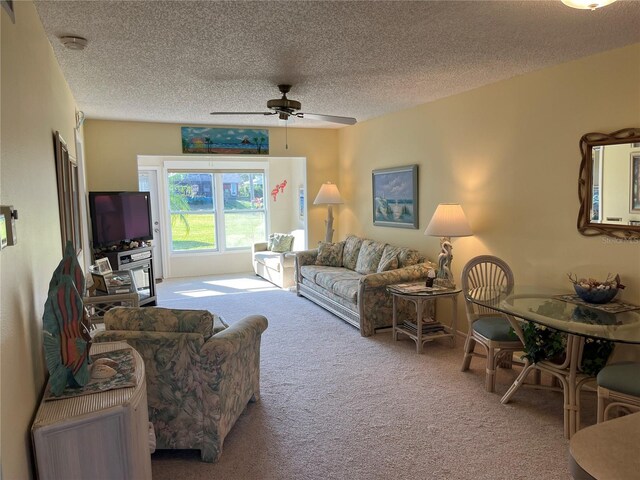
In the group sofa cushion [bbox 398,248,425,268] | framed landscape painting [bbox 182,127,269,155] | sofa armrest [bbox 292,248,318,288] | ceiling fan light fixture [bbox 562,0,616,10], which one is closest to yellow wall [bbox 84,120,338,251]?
framed landscape painting [bbox 182,127,269,155]

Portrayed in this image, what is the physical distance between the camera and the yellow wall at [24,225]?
1455mm

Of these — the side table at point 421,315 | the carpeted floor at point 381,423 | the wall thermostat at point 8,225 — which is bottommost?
the carpeted floor at point 381,423

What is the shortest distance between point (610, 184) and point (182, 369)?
306 centimetres

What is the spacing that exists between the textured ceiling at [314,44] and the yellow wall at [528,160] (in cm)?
19

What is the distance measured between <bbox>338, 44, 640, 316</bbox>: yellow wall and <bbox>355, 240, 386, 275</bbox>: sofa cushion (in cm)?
44

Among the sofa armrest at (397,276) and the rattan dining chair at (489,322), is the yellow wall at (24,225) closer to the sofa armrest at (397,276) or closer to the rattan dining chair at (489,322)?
the rattan dining chair at (489,322)

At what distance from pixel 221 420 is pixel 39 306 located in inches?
44.9

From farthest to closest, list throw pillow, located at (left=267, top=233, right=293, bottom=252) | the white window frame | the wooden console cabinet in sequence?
1. the white window frame
2. throw pillow, located at (left=267, top=233, right=293, bottom=252)
3. the wooden console cabinet

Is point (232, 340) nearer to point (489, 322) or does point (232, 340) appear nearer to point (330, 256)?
point (489, 322)

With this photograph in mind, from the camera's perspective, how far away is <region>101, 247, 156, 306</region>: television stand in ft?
17.6

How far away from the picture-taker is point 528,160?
12.3 feet

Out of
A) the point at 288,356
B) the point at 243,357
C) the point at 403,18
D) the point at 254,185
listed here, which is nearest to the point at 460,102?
the point at 403,18

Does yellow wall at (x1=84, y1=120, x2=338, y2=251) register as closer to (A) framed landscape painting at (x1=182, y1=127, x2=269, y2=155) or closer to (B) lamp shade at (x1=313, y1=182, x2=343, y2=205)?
(A) framed landscape painting at (x1=182, y1=127, x2=269, y2=155)

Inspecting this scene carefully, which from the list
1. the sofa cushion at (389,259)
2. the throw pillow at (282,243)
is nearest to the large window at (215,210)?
the throw pillow at (282,243)
